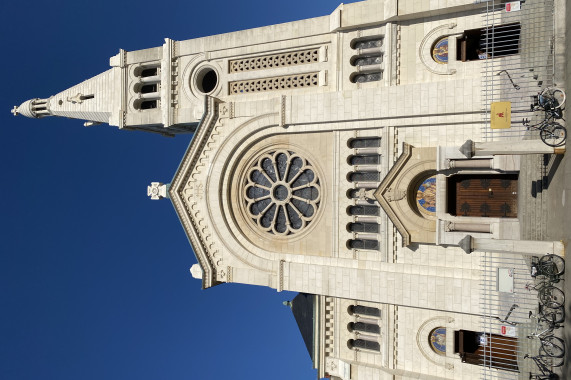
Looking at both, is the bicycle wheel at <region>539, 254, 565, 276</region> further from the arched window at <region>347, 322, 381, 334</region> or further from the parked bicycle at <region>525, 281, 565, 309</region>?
the arched window at <region>347, 322, 381, 334</region>

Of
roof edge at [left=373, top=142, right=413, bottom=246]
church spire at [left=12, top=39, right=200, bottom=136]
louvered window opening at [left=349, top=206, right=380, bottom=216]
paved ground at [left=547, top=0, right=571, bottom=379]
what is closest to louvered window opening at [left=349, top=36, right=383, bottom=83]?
roof edge at [left=373, top=142, right=413, bottom=246]

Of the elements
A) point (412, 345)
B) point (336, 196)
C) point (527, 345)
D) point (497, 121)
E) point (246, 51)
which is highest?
point (246, 51)

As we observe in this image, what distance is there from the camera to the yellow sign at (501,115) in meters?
15.7

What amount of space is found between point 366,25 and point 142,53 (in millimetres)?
11664

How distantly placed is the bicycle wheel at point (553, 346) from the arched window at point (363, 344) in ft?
27.2

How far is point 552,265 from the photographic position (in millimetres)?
14188

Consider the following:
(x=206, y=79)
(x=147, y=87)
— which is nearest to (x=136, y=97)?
(x=147, y=87)

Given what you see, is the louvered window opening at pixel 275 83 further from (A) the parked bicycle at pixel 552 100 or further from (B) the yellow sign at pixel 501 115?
(A) the parked bicycle at pixel 552 100

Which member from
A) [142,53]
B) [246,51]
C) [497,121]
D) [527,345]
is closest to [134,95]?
[142,53]

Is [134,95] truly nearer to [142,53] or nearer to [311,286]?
[142,53]

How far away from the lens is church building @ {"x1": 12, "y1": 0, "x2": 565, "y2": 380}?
55.3ft

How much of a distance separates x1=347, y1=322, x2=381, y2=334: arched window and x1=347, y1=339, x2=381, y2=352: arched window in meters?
0.47

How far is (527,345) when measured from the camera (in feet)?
53.7

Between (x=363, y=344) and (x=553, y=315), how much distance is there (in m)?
9.40
